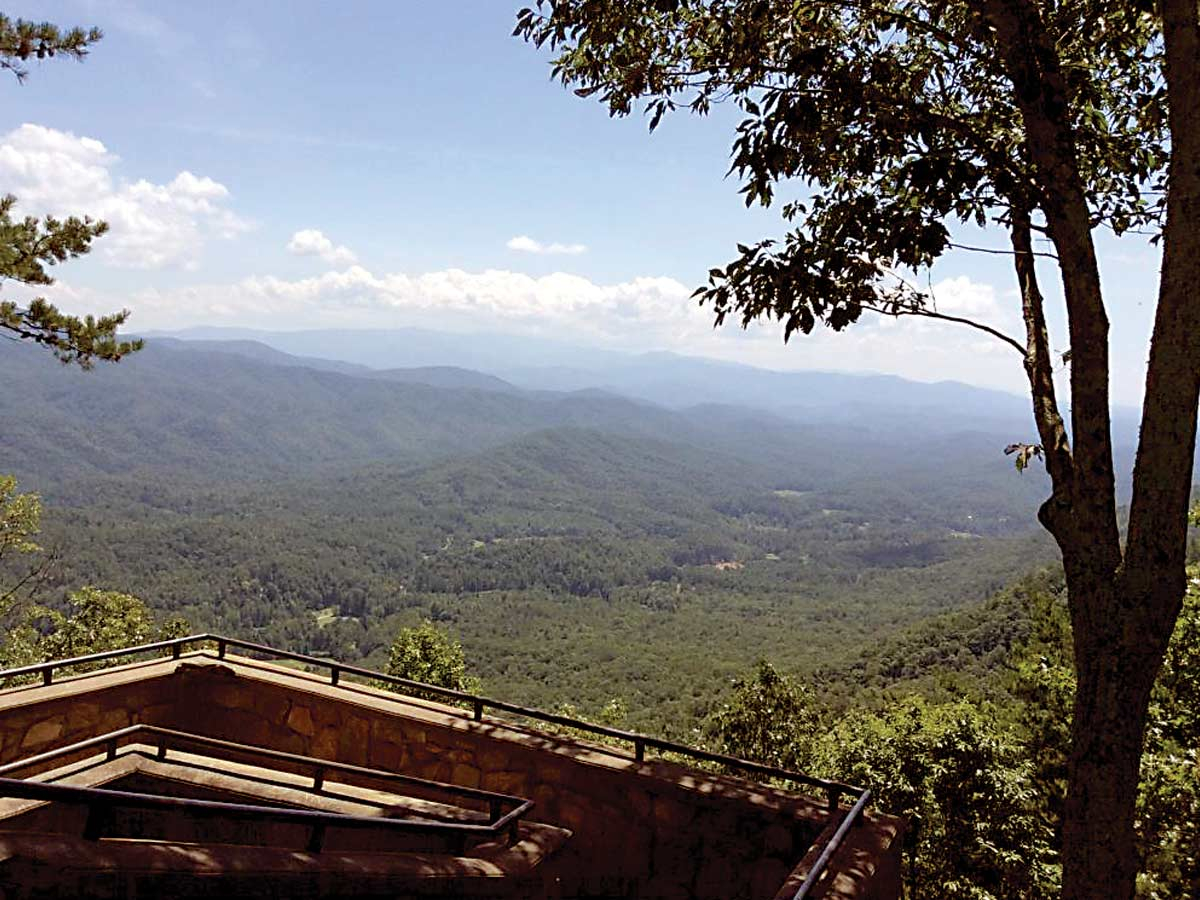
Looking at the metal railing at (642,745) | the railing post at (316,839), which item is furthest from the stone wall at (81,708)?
the railing post at (316,839)

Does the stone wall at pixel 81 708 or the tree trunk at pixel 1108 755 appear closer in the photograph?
the tree trunk at pixel 1108 755

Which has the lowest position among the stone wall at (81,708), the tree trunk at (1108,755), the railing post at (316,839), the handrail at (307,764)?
the stone wall at (81,708)

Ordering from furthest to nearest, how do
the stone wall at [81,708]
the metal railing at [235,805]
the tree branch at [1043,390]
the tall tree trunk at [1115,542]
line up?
the stone wall at [81,708], the tree branch at [1043,390], the tall tree trunk at [1115,542], the metal railing at [235,805]

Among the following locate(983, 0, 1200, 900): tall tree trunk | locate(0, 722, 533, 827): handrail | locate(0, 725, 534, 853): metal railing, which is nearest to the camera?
locate(0, 725, 534, 853): metal railing

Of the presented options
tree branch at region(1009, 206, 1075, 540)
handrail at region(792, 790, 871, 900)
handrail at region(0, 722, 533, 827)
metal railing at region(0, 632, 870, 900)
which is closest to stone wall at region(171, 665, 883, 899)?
metal railing at region(0, 632, 870, 900)

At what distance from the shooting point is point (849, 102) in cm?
462

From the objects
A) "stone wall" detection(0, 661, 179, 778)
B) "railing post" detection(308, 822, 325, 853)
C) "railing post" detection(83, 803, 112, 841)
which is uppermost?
"railing post" detection(83, 803, 112, 841)

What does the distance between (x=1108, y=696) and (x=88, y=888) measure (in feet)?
14.0

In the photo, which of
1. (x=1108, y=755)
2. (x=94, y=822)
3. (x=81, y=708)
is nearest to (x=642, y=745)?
(x=1108, y=755)

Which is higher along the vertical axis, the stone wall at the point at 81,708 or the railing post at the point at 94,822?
the railing post at the point at 94,822

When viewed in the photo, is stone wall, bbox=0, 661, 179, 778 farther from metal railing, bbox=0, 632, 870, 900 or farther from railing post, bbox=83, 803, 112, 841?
railing post, bbox=83, 803, 112, 841

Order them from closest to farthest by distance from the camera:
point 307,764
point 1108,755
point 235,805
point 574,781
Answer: point 235,805
point 1108,755
point 307,764
point 574,781

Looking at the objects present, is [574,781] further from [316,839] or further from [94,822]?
[94,822]

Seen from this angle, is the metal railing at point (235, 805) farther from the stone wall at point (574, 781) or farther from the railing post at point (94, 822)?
the stone wall at point (574, 781)
